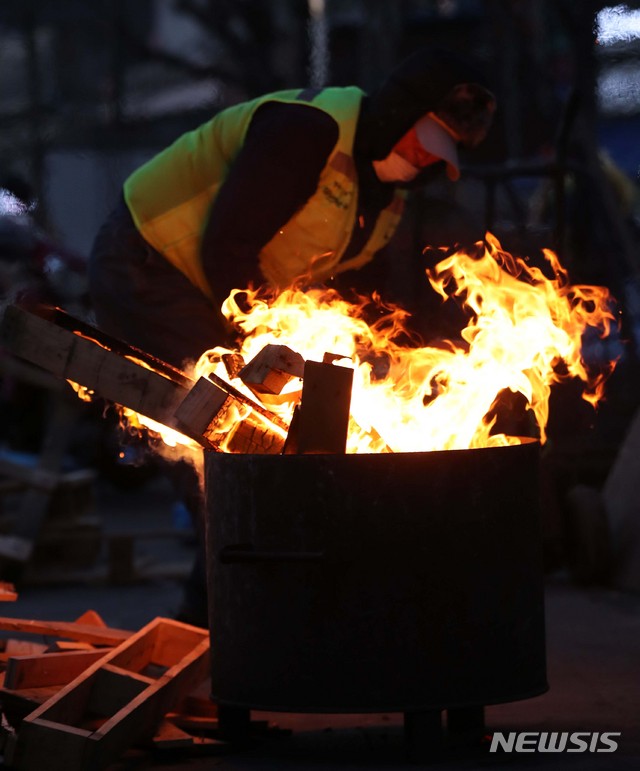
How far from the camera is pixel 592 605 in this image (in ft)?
21.4

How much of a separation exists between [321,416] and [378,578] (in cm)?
44

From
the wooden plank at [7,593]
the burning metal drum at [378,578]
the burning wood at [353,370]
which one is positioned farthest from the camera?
the wooden plank at [7,593]

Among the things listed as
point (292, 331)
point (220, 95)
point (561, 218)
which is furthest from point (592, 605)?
point (220, 95)

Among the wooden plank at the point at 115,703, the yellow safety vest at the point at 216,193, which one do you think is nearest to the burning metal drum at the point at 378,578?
the wooden plank at the point at 115,703

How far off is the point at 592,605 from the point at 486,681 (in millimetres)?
2838

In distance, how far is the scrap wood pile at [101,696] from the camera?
3760 mm

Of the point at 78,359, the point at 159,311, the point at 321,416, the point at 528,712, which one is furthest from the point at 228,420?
the point at 528,712

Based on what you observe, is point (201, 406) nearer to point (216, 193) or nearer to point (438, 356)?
point (438, 356)

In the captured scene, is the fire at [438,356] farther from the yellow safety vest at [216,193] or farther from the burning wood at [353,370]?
the yellow safety vest at [216,193]

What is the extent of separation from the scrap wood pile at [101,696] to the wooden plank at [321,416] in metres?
0.85

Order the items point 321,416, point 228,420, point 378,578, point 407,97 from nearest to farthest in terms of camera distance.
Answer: point 378,578 → point 321,416 → point 228,420 → point 407,97

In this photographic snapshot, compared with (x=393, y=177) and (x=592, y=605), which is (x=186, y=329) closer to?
(x=393, y=177)

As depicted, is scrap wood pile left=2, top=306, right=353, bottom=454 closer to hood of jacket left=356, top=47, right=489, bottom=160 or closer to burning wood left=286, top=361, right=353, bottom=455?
burning wood left=286, top=361, right=353, bottom=455

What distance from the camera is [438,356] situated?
4465 mm
